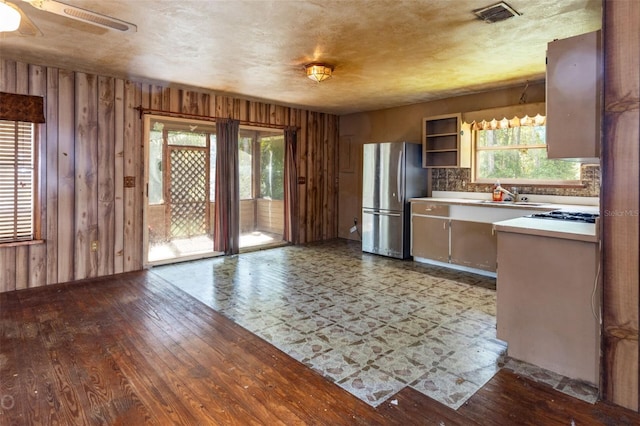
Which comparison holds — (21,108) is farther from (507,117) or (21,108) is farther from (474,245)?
(507,117)

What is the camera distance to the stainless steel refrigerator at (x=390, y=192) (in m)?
5.46

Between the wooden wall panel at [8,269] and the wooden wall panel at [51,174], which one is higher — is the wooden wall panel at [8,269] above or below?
below

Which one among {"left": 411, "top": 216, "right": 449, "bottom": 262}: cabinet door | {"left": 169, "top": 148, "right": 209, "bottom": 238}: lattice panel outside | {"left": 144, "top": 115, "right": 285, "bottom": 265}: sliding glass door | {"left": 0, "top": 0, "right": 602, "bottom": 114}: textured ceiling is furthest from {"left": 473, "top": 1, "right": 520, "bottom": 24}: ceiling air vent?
{"left": 169, "top": 148, "right": 209, "bottom": 238}: lattice panel outside

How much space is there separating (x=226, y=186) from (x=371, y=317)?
10.7 feet

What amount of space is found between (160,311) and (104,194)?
78.8 inches

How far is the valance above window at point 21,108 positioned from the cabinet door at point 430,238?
4.72 meters

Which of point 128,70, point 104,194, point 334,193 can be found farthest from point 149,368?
point 334,193

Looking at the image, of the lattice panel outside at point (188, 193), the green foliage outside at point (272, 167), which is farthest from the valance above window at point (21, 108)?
the green foliage outside at point (272, 167)

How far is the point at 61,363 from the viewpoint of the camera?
2441mm

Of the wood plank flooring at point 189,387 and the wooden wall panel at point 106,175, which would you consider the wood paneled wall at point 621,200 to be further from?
the wooden wall panel at point 106,175

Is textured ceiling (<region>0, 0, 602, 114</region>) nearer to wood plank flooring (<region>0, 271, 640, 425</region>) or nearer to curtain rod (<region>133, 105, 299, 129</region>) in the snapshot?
curtain rod (<region>133, 105, 299, 129</region>)

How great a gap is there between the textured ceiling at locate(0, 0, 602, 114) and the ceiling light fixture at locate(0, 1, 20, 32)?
0.70 m

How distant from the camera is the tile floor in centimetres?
229

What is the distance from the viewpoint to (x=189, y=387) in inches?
85.8
